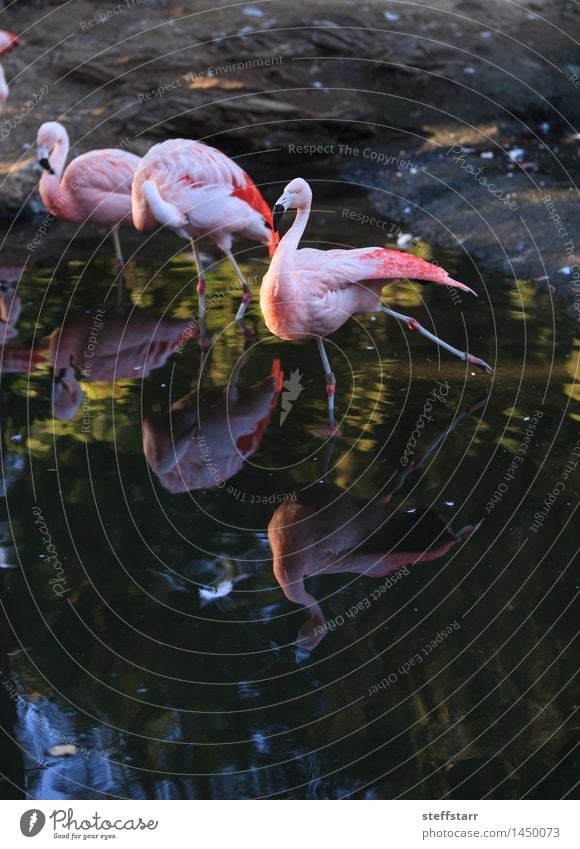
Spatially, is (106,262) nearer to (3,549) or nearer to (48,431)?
(48,431)

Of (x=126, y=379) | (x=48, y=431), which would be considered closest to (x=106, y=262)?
(x=126, y=379)

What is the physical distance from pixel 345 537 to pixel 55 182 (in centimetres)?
301

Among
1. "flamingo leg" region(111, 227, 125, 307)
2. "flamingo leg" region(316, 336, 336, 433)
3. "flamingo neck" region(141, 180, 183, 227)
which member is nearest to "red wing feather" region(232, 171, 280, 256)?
A: "flamingo neck" region(141, 180, 183, 227)

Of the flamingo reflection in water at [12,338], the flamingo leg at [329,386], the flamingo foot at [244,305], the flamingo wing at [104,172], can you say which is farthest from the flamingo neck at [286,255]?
the flamingo wing at [104,172]

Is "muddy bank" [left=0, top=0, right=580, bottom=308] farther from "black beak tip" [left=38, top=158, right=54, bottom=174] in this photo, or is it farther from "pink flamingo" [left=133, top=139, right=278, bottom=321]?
"pink flamingo" [left=133, top=139, right=278, bottom=321]

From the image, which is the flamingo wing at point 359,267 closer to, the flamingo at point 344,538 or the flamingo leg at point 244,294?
the flamingo at point 344,538

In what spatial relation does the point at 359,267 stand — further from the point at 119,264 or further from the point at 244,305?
the point at 119,264

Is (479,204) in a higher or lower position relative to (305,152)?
lower

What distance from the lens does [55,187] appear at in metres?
5.59

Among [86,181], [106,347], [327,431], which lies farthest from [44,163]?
[327,431]

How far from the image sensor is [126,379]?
14.9ft

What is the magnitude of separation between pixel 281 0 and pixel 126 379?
4467 millimetres

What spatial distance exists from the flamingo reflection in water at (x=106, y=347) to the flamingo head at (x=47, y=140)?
2.78 ft

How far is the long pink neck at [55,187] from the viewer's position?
5586 mm
